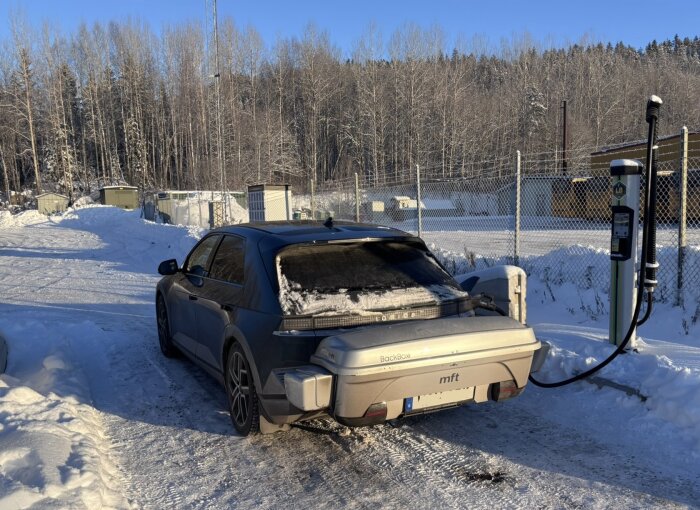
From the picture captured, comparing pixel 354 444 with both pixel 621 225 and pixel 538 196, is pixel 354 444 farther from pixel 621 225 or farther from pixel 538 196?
pixel 538 196

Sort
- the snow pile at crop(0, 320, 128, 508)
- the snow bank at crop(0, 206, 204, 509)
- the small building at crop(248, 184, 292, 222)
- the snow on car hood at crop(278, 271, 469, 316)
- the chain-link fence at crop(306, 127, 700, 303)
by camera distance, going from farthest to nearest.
Answer: the small building at crop(248, 184, 292, 222)
the chain-link fence at crop(306, 127, 700, 303)
the snow on car hood at crop(278, 271, 469, 316)
the snow bank at crop(0, 206, 204, 509)
the snow pile at crop(0, 320, 128, 508)

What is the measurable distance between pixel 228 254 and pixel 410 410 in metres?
2.15

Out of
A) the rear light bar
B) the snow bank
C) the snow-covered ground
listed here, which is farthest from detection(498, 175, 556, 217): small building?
the rear light bar

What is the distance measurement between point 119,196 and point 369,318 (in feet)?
162

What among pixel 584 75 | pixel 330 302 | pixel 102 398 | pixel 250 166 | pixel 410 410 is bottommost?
pixel 102 398

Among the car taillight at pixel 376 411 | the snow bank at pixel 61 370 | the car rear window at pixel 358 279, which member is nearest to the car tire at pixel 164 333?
the snow bank at pixel 61 370

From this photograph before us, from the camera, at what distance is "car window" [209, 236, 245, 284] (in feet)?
14.7

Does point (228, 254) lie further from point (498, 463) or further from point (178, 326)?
point (498, 463)

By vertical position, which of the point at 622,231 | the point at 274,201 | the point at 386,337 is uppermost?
the point at 274,201

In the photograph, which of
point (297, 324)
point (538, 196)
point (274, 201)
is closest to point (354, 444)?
point (297, 324)

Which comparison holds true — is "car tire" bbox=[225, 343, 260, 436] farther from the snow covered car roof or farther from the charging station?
the charging station

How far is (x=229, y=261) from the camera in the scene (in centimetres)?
474

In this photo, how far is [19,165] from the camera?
71.4 meters

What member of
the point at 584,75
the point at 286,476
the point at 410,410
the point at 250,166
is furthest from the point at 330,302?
the point at 584,75
